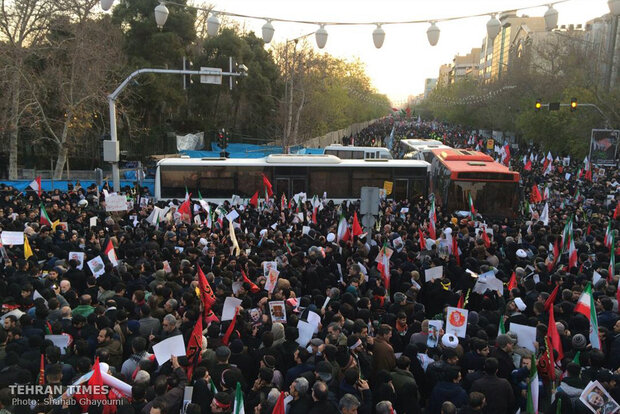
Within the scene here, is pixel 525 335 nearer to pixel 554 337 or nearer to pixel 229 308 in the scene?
pixel 554 337

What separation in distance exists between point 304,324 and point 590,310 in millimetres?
3697

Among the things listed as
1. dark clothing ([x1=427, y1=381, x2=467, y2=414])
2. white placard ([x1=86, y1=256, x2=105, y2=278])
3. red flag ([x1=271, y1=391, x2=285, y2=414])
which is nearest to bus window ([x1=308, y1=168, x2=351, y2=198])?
white placard ([x1=86, y1=256, x2=105, y2=278])

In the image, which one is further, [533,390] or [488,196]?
[488,196]

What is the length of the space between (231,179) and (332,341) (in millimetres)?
15522

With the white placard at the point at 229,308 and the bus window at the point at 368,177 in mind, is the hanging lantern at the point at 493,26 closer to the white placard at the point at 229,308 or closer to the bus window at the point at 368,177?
the white placard at the point at 229,308

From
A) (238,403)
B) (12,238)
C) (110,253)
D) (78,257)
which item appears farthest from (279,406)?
(12,238)

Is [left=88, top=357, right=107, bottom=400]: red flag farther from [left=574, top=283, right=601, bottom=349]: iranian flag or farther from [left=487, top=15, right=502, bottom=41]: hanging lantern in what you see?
[left=487, top=15, right=502, bottom=41]: hanging lantern

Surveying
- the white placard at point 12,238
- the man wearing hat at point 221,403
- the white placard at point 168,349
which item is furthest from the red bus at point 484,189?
the man wearing hat at point 221,403

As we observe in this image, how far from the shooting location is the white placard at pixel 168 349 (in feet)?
18.8

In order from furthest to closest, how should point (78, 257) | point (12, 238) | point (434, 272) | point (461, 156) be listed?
1. point (461, 156)
2. point (12, 238)
3. point (78, 257)
4. point (434, 272)

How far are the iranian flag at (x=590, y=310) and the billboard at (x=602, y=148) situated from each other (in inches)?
934

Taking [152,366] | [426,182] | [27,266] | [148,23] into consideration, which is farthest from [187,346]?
[148,23]

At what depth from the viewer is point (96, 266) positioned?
9.12m

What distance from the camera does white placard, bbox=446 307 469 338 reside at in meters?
6.75
